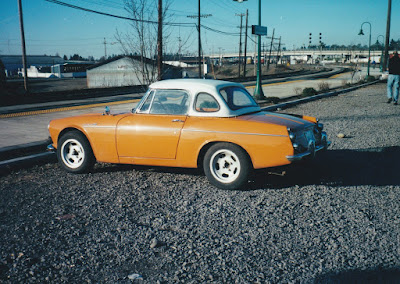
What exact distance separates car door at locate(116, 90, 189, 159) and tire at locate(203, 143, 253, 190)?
1.69 ft

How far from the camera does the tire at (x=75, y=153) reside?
5.43 metres

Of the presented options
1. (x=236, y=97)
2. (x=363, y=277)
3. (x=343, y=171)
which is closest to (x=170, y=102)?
(x=236, y=97)

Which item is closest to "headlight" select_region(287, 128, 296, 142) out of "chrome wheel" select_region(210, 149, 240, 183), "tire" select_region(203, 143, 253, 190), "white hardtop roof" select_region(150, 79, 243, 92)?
"tire" select_region(203, 143, 253, 190)

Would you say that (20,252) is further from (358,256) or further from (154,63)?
(154,63)

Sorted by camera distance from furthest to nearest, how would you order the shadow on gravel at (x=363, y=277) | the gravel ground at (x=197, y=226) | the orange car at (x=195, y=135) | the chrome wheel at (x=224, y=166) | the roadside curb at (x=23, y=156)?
the roadside curb at (x=23, y=156) → the chrome wheel at (x=224, y=166) → the orange car at (x=195, y=135) → the gravel ground at (x=197, y=226) → the shadow on gravel at (x=363, y=277)

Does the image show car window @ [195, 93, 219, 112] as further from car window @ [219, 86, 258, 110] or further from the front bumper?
the front bumper

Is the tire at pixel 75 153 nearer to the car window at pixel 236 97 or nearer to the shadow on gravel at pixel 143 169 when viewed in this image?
the shadow on gravel at pixel 143 169

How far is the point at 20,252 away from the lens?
125 inches

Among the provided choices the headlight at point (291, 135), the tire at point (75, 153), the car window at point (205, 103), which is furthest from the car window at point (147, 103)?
the headlight at point (291, 135)

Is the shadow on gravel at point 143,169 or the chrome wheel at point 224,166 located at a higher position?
the chrome wheel at point 224,166

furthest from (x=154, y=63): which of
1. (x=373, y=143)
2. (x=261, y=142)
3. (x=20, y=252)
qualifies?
(x=20, y=252)

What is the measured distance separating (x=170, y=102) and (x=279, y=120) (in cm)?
150

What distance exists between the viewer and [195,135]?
4836mm

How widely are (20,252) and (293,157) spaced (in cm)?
299
